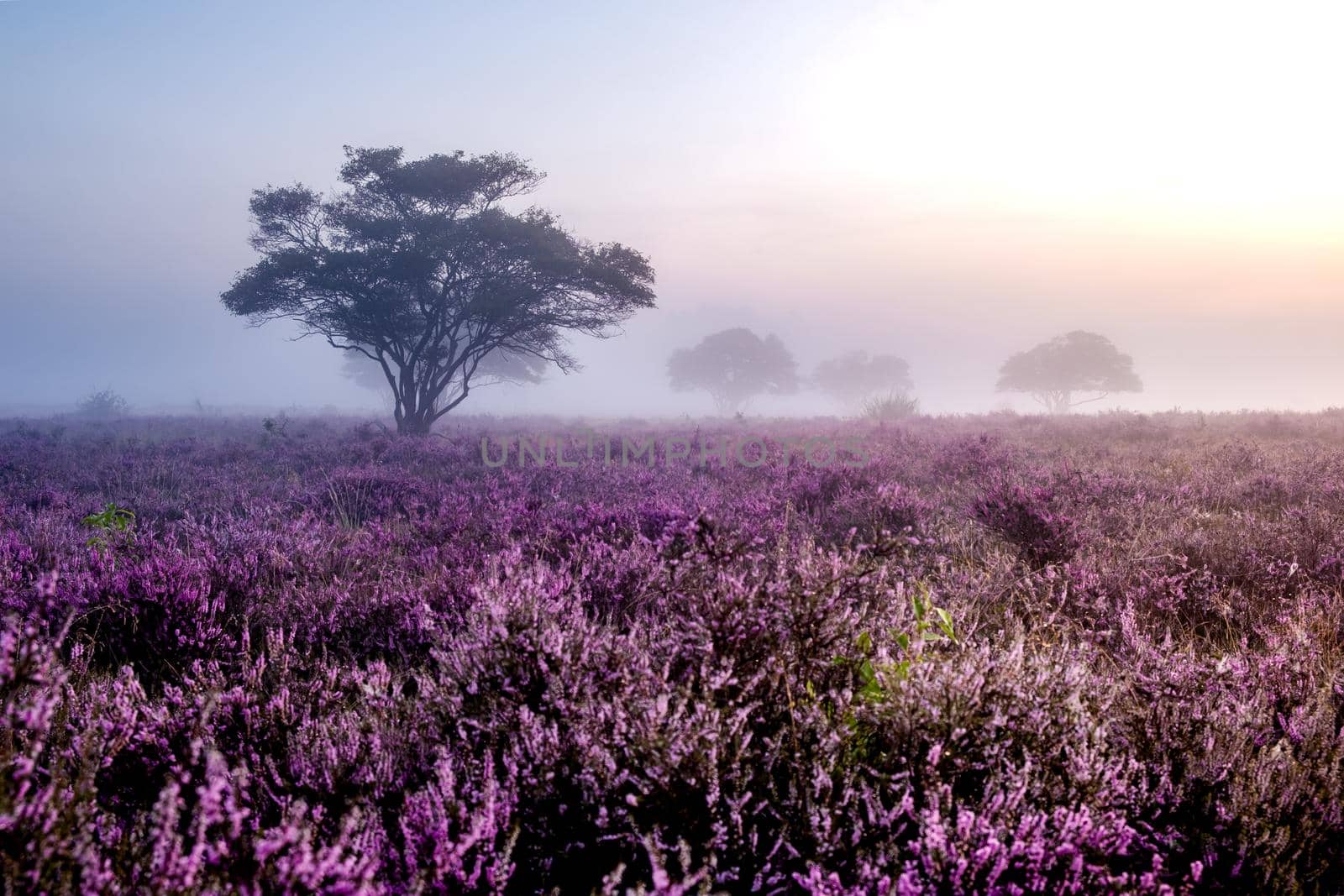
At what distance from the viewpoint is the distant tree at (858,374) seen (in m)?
84.9

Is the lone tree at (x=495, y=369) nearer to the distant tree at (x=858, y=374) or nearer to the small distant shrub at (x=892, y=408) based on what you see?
the small distant shrub at (x=892, y=408)

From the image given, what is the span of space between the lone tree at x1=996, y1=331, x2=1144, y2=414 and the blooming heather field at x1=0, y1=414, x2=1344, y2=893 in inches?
2741

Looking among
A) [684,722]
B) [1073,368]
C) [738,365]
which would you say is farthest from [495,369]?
[1073,368]

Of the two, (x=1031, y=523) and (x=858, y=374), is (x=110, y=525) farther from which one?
(x=858, y=374)

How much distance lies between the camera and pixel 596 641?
2.11 m

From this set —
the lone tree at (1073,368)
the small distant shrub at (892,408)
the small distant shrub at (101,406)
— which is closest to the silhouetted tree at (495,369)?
the small distant shrub at (101,406)

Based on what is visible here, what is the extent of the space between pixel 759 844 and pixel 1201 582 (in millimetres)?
3328

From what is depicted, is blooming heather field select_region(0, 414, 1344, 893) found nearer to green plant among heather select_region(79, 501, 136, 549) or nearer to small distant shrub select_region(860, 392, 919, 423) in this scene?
green plant among heather select_region(79, 501, 136, 549)

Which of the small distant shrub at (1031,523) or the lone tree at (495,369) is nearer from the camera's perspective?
the small distant shrub at (1031,523)

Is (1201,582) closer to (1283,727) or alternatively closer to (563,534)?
(1283,727)

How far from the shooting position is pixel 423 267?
1611 cm

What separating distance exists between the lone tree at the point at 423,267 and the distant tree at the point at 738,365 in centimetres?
5633

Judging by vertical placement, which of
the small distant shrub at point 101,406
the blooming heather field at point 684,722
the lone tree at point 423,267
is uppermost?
the lone tree at point 423,267

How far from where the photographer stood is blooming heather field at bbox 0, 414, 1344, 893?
4.27 ft
